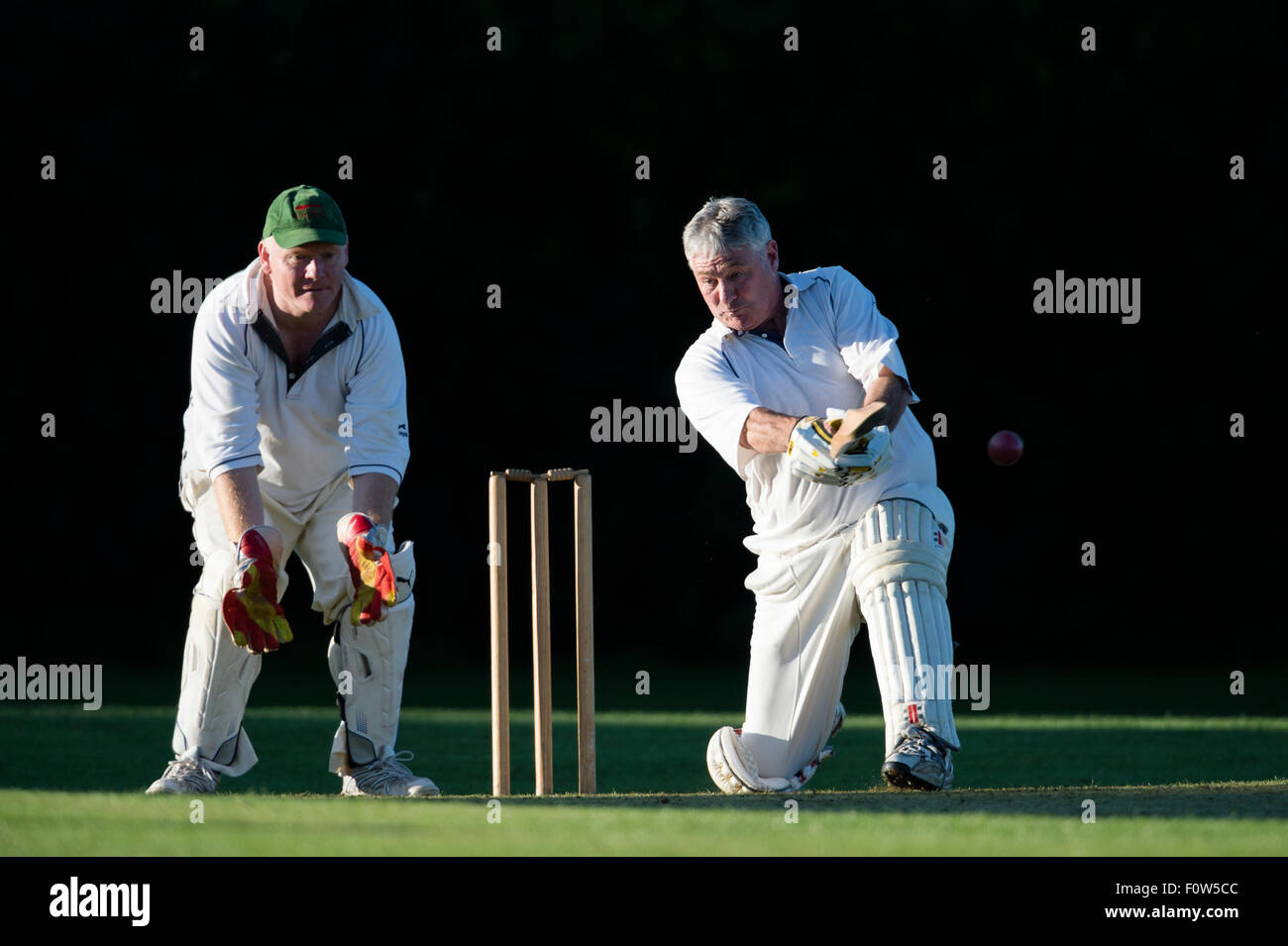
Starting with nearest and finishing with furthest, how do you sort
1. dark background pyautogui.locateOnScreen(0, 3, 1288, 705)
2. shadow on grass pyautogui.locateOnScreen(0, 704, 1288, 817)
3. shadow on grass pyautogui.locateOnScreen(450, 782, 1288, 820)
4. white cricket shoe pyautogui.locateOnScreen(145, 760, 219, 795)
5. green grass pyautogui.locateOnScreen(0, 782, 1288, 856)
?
green grass pyautogui.locateOnScreen(0, 782, 1288, 856) → shadow on grass pyautogui.locateOnScreen(450, 782, 1288, 820) → white cricket shoe pyautogui.locateOnScreen(145, 760, 219, 795) → shadow on grass pyautogui.locateOnScreen(0, 704, 1288, 817) → dark background pyautogui.locateOnScreen(0, 3, 1288, 705)

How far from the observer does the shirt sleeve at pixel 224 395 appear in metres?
3.40

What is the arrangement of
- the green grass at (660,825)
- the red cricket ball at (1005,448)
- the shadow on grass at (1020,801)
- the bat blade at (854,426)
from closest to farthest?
the green grass at (660,825)
the shadow on grass at (1020,801)
the bat blade at (854,426)
the red cricket ball at (1005,448)

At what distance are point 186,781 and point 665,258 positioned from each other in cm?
471

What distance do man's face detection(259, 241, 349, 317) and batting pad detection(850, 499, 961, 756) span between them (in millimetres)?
1148

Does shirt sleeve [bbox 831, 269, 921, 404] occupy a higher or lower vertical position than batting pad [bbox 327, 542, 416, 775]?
higher

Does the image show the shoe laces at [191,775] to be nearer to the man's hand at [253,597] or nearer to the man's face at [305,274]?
the man's hand at [253,597]

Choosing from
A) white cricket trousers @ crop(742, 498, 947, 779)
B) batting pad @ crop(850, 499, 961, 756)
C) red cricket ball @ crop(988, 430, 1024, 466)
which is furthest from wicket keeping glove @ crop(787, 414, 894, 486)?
red cricket ball @ crop(988, 430, 1024, 466)

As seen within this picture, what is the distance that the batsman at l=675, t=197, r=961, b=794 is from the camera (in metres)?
3.44

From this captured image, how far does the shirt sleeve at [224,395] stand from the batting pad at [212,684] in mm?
207
